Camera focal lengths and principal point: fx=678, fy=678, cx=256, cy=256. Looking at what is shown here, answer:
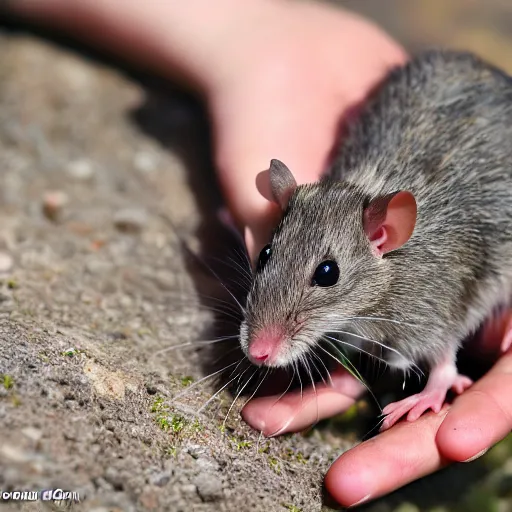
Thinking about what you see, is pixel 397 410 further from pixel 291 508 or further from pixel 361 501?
pixel 291 508

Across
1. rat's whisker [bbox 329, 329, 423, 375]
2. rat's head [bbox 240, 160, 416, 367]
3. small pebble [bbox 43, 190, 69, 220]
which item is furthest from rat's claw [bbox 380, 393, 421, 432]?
small pebble [bbox 43, 190, 69, 220]

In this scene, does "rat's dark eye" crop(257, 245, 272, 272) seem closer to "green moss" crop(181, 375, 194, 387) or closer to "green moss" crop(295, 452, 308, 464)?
"green moss" crop(181, 375, 194, 387)

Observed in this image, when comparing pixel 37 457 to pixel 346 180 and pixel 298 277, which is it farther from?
pixel 346 180

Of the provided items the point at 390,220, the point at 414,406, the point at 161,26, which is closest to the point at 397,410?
the point at 414,406

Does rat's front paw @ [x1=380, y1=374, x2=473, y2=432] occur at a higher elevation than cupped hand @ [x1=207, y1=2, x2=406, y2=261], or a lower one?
lower

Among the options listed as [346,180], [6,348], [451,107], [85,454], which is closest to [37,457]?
[85,454]

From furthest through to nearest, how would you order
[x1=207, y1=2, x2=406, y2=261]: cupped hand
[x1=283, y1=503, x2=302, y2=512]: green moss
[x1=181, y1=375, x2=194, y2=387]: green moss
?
[x1=207, y1=2, x2=406, y2=261]: cupped hand, [x1=181, y1=375, x2=194, y2=387]: green moss, [x1=283, y1=503, x2=302, y2=512]: green moss
